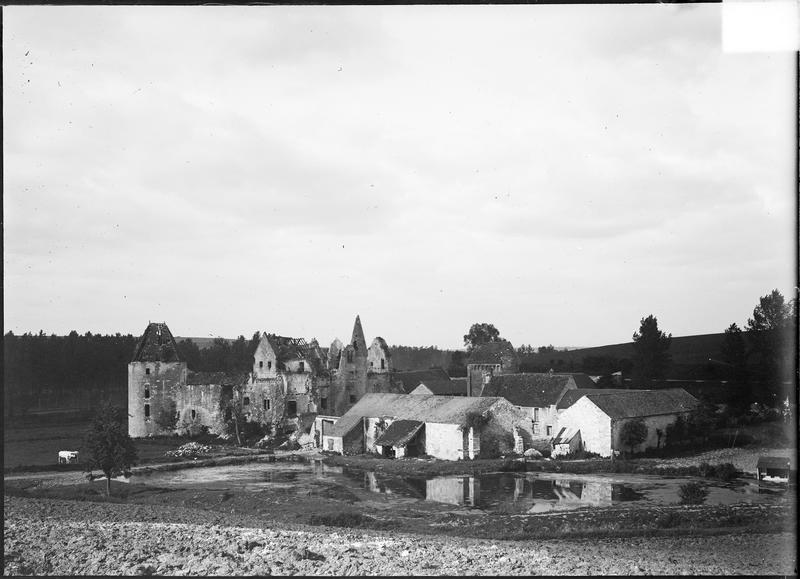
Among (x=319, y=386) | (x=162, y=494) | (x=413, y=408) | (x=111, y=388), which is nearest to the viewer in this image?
(x=162, y=494)

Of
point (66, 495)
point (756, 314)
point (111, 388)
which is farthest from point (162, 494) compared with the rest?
point (756, 314)

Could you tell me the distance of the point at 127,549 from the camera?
13.0m

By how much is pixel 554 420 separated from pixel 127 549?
82.7ft

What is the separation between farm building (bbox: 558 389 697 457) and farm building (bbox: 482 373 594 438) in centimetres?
249

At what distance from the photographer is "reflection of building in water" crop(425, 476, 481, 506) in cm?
2138

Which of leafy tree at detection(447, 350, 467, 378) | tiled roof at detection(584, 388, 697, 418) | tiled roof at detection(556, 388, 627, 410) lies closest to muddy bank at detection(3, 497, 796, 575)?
tiled roof at detection(584, 388, 697, 418)

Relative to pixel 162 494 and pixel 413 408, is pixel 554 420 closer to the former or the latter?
pixel 413 408

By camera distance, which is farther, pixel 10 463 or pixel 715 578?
pixel 10 463

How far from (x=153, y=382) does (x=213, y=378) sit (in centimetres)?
384

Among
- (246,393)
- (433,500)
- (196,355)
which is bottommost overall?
(433,500)

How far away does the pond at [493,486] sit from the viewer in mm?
19906

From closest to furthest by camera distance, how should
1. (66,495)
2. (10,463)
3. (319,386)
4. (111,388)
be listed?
(66,495), (10,463), (111,388), (319,386)

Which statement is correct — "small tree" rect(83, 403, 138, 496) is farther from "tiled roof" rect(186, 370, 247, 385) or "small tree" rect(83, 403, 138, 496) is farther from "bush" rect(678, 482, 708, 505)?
"bush" rect(678, 482, 708, 505)

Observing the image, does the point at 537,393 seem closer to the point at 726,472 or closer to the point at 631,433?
the point at 631,433
